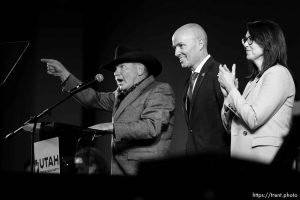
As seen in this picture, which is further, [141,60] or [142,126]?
[141,60]

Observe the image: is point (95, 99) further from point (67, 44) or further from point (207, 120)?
point (67, 44)

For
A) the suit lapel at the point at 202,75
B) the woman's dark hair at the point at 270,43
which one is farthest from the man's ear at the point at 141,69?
the woman's dark hair at the point at 270,43

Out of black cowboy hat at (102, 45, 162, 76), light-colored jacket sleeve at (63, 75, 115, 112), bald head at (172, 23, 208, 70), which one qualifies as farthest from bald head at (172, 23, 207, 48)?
light-colored jacket sleeve at (63, 75, 115, 112)

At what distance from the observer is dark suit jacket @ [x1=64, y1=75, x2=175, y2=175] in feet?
9.60

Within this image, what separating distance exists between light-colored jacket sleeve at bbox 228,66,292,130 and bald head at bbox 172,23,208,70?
2.72 feet

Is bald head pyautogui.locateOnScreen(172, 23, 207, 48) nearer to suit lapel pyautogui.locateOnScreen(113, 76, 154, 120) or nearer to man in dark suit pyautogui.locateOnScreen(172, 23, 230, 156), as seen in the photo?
man in dark suit pyautogui.locateOnScreen(172, 23, 230, 156)

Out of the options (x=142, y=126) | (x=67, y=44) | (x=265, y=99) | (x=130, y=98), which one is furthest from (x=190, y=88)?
(x=67, y=44)

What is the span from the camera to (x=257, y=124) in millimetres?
2455

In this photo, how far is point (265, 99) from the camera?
2445mm

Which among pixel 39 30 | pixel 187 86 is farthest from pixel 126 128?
pixel 39 30

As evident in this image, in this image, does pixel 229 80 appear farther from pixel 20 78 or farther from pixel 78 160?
pixel 20 78

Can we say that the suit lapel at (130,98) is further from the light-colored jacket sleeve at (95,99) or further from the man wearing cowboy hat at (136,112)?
the light-colored jacket sleeve at (95,99)

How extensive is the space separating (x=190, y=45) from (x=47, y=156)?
1.12 meters

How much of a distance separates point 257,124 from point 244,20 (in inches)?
55.9
